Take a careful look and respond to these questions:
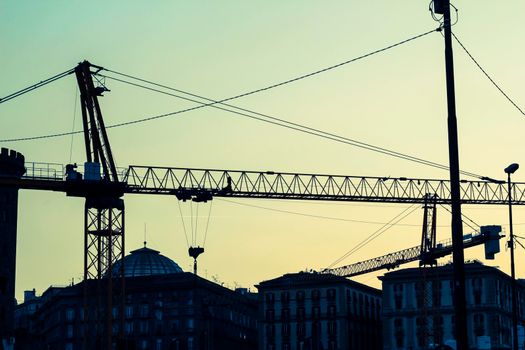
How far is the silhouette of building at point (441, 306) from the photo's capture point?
184500mm

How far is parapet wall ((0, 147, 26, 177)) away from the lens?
16275cm

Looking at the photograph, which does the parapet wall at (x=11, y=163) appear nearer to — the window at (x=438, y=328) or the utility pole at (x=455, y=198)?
the window at (x=438, y=328)

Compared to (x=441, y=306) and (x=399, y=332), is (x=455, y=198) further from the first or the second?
(x=399, y=332)

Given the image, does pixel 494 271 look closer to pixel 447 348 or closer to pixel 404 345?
pixel 404 345

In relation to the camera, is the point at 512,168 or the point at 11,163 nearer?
the point at 512,168

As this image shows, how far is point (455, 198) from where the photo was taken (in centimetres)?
A: 3167

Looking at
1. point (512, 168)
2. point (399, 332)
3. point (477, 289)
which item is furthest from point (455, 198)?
point (399, 332)

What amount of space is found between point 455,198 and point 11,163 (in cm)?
13884

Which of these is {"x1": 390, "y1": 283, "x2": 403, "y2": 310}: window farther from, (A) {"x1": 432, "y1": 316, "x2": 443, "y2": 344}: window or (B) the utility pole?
(B) the utility pole

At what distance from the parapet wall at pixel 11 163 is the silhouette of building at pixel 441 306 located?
65.1m

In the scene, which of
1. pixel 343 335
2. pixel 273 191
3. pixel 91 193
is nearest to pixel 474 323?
pixel 343 335

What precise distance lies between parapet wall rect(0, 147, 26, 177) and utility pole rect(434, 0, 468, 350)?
136m

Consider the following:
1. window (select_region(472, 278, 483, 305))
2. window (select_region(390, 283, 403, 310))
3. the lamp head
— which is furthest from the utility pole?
window (select_region(390, 283, 403, 310))

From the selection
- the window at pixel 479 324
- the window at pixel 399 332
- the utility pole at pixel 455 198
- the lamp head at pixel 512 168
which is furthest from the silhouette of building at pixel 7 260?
the utility pole at pixel 455 198
